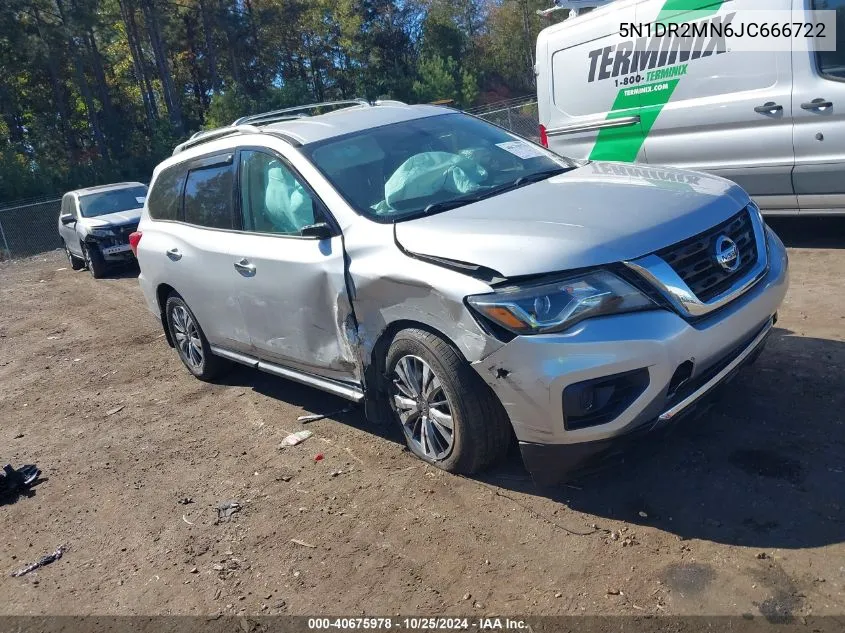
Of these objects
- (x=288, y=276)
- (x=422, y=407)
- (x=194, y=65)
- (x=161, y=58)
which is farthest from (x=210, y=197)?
(x=194, y=65)

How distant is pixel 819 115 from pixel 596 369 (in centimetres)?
451

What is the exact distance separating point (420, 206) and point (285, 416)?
1914 millimetres

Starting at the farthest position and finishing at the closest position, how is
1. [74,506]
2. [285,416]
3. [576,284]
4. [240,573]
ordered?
[285,416]
[74,506]
[240,573]
[576,284]

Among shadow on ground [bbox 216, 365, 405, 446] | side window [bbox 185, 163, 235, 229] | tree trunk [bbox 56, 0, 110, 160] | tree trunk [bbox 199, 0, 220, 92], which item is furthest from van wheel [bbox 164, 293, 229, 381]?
tree trunk [bbox 199, 0, 220, 92]

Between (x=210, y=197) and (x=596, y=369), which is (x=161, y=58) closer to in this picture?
(x=210, y=197)

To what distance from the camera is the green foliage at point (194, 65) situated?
121 ft

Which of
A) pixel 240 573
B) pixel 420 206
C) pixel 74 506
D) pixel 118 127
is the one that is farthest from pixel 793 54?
pixel 118 127

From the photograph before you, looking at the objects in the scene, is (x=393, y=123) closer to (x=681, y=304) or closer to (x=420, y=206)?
(x=420, y=206)

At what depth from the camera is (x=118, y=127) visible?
4150 cm

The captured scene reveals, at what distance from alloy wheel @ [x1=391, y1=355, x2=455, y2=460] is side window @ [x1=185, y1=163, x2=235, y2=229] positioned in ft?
5.93

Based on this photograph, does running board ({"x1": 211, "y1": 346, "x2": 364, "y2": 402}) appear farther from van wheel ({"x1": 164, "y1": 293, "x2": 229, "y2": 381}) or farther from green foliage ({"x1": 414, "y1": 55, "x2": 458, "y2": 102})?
green foliage ({"x1": 414, "y1": 55, "x2": 458, "y2": 102})

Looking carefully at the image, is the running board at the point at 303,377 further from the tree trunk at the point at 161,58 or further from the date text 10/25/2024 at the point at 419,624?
the tree trunk at the point at 161,58

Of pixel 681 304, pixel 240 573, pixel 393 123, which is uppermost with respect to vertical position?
pixel 393 123

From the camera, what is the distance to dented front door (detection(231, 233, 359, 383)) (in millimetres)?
4156
